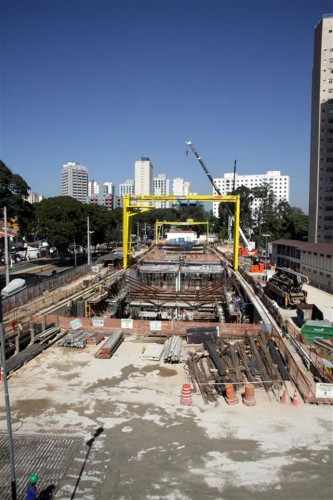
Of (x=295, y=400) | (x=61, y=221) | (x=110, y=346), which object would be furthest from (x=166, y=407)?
(x=61, y=221)

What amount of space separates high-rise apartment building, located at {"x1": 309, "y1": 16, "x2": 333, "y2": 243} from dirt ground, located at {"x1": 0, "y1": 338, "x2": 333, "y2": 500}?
55.7 metres

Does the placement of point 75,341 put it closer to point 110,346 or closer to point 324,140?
point 110,346

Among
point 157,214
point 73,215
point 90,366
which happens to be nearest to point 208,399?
point 90,366

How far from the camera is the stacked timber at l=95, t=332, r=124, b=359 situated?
59.1ft

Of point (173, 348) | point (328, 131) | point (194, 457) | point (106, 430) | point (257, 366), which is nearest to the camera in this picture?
point (194, 457)

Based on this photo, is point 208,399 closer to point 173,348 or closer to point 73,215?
point 173,348

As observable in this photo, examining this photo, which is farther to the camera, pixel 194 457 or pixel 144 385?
pixel 144 385

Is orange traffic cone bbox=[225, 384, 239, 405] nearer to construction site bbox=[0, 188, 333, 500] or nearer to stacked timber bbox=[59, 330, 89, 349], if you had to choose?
construction site bbox=[0, 188, 333, 500]

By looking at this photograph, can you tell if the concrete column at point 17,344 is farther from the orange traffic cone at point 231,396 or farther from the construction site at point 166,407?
the orange traffic cone at point 231,396

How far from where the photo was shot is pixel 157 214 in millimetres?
144000

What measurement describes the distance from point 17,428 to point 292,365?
1037cm

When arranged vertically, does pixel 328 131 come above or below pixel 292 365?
above

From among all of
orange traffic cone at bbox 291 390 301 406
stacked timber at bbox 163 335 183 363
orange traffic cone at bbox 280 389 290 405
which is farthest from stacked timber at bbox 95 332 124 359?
orange traffic cone at bbox 291 390 301 406

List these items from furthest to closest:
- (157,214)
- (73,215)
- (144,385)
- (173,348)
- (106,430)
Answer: (157,214)
(73,215)
(173,348)
(144,385)
(106,430)
